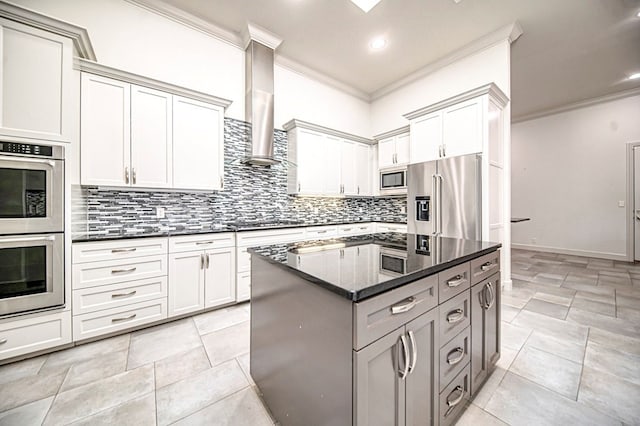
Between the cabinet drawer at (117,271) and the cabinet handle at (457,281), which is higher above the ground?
the cabinet handle at (457,281)

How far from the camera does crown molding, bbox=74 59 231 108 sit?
85.8 inches

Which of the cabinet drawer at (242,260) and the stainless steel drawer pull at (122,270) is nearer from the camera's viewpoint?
the stainless steel drawer pull at (122,270)

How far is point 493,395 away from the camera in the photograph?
4.83ft

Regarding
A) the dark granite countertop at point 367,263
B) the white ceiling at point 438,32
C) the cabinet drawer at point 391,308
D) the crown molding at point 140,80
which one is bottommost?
the cabinet drawer at point 391,308

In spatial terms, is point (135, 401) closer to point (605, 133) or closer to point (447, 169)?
point (447, 169)

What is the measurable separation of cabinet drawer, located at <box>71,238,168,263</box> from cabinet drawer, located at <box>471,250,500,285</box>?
2.64 metres

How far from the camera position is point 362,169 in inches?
183

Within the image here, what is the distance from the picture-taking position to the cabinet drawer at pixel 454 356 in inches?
44.9

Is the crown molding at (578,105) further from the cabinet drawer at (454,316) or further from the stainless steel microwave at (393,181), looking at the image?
the cabinet drawer at (454,316)

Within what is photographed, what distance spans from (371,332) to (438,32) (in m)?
4.13

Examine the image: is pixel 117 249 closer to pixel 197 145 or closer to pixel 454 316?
pixel 197 145

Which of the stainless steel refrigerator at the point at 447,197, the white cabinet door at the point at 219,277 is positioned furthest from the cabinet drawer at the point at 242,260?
the stainless steel refrigerator at the point at 447,197

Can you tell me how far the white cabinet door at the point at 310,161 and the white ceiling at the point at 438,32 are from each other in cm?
132

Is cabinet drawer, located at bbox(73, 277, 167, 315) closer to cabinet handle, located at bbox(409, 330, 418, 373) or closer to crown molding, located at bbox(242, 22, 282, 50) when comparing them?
cabinet handle, located at bbox(409, 330, 418, 373)
